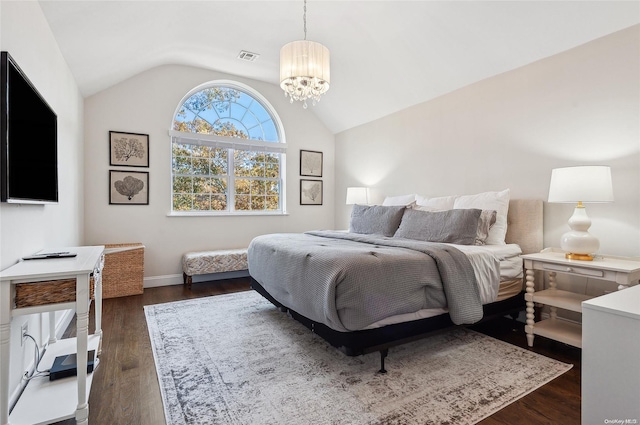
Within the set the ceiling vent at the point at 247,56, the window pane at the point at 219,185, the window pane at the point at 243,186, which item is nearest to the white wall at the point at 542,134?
the ceiling vent at the point at 247,56

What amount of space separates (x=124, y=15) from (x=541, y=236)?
408 centimetres

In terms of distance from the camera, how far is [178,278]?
14.5 feet

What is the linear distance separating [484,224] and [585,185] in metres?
0.82

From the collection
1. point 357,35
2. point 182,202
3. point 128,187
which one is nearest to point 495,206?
point 357,35

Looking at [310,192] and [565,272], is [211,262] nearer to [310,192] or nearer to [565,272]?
[310,192]

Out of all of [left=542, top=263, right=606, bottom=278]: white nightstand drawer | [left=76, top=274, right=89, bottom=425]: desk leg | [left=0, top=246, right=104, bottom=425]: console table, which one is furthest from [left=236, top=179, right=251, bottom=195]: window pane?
[left=542, top=263, right=606, bottom=278]: white nightstand drawer

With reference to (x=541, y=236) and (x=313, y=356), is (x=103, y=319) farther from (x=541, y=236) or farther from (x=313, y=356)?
(x=541, y=236)

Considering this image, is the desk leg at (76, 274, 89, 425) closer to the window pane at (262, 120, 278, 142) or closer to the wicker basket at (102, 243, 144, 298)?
the wicker basket at (102, 243, 144, 298)

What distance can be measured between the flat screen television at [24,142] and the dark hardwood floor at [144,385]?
114 centimetres

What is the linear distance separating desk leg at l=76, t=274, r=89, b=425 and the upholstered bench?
8.75 ft

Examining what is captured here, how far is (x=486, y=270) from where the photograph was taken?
2451 mm

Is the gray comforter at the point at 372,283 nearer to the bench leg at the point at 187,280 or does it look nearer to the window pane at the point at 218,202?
the bench leg at the point at 187,280

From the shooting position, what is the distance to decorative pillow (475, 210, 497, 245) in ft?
9.44

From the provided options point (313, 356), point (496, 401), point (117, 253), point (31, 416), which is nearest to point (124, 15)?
point (117, 253)
